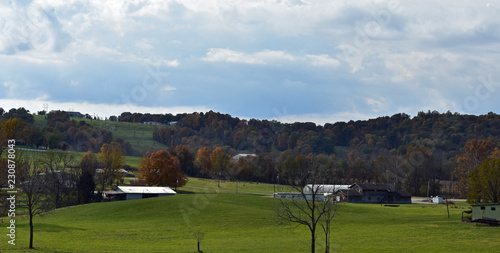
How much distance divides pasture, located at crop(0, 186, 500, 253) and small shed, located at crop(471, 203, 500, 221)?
2.51 metres

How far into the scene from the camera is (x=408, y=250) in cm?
4653

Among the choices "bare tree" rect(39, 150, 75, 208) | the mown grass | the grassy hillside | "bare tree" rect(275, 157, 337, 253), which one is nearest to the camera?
"bare tree" rect(275, 157, 337, 253)

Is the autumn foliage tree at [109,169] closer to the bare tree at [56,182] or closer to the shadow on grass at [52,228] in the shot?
the bare tree at [56,182]

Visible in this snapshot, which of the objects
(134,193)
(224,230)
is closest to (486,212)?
(224,230)

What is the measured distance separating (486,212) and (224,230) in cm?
3234

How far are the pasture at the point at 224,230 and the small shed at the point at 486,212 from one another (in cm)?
251

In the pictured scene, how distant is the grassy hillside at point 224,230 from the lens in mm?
49156

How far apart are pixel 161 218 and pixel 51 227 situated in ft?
53.3

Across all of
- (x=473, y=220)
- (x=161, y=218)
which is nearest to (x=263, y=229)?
(x=161, y=218)

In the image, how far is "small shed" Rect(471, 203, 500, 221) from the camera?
61.7 meters

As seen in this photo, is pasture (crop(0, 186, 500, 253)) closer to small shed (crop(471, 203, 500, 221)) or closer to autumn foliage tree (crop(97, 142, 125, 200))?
small shed (crop(471, 203, 500, 221))

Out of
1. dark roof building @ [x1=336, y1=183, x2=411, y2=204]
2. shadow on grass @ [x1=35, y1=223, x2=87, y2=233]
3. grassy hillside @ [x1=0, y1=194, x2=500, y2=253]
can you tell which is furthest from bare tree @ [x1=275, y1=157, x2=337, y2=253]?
dark roof building @ [x1=336, y1=183, x2=411, y2=204]

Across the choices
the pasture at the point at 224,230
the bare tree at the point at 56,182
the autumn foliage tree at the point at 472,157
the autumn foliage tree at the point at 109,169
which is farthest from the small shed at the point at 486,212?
the autumn foliage tree at the point at 109,169

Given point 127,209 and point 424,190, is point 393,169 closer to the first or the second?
point 424,190
